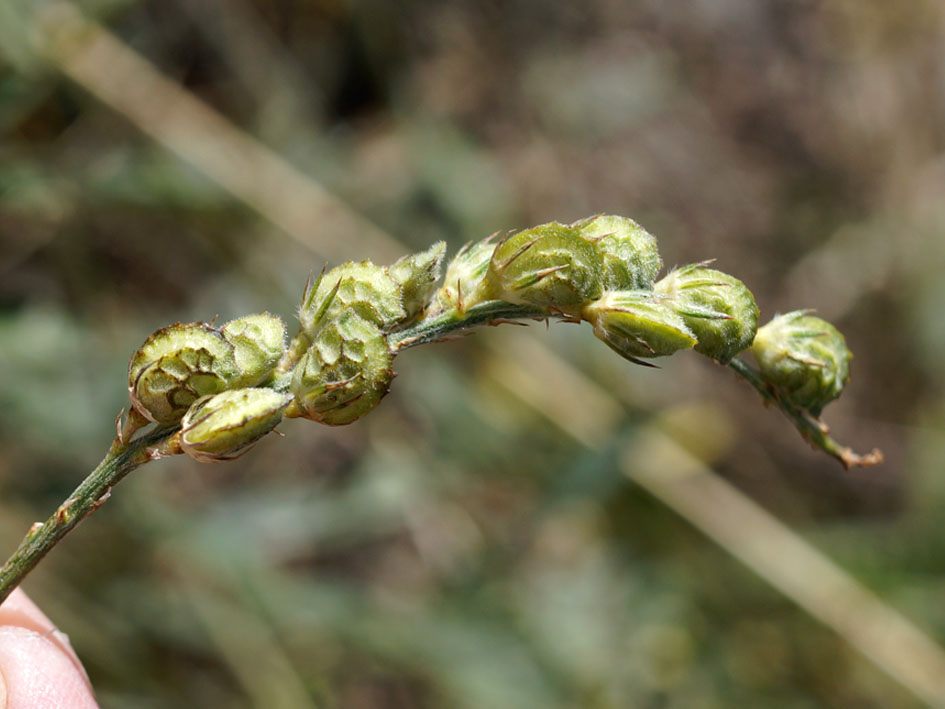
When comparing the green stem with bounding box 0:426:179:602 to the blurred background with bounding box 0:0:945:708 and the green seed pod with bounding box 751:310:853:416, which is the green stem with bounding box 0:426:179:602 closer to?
the green seed pod with bounding box 751:310:853:416

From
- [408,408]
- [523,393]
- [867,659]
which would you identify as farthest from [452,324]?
[867,659]

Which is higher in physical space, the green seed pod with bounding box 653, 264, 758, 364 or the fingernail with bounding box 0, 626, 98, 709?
the green seed pod with bounding box 653, 264, 758, 364

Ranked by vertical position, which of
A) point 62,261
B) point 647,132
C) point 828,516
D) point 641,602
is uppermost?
point 647,132

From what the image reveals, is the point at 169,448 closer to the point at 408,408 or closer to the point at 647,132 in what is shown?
the point at 408,408

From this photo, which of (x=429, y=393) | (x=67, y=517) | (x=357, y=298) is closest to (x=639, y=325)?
(x=357, y=298)

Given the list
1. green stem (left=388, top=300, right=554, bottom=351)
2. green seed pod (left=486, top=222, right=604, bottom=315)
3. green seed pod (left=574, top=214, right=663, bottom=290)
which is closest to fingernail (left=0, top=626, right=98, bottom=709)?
green stem (left=388, top=300, right=554, bottom=351)
